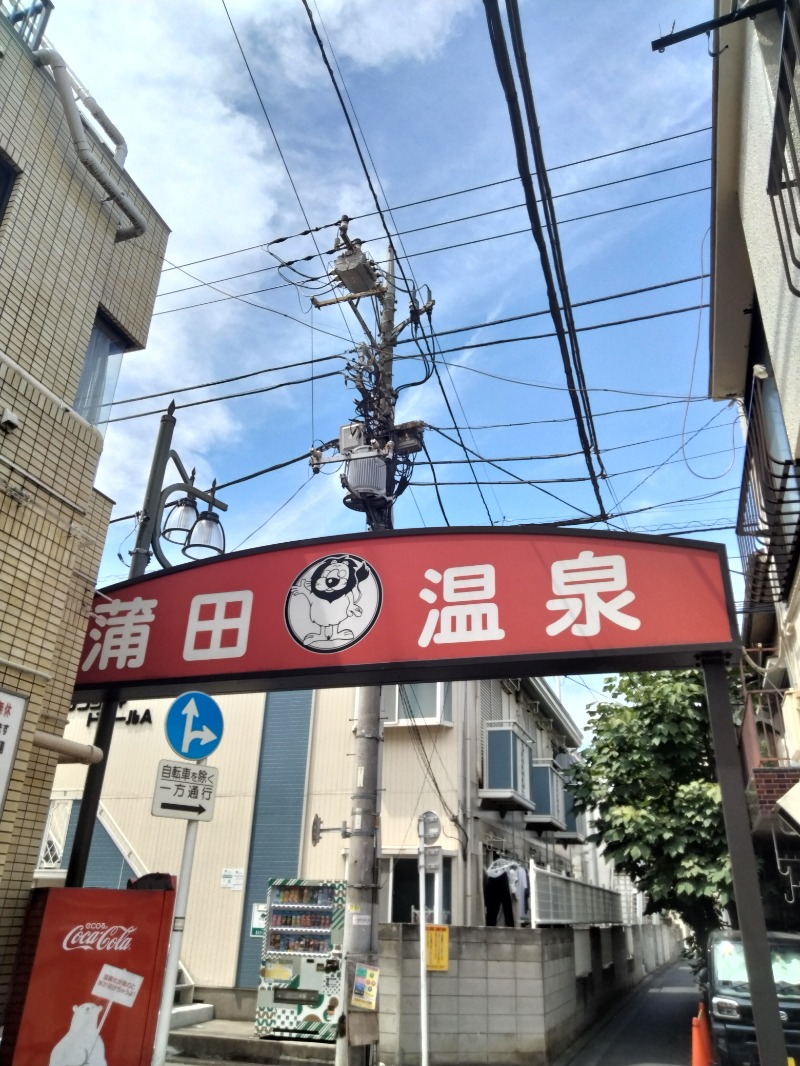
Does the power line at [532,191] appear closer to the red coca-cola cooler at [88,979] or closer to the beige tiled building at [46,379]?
the beige tiled building at [46,379]

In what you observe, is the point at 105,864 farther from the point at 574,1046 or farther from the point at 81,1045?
the point at 81,1045

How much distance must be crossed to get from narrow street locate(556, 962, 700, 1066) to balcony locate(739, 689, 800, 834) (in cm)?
394

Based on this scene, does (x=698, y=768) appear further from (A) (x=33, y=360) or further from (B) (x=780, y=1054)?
(A) (x=33, y=360)

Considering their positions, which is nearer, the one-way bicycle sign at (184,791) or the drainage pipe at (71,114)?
the one-way bicycle sign at (184,791)

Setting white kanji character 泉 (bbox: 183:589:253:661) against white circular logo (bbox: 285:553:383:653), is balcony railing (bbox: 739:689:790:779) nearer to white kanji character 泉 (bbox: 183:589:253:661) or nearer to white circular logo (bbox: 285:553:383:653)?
white circular logo (bbox: 285:553:383:653)

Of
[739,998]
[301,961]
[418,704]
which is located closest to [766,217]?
[739,998]

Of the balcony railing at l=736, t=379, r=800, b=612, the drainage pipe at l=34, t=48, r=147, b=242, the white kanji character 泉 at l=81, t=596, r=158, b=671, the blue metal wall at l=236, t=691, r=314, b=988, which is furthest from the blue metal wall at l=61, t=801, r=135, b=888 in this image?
the balcony railing at l=736, t=379, r=800, b=612

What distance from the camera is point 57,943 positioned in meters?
5.05

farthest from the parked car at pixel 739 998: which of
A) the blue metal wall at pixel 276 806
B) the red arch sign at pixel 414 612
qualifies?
the blue metal wall at pixel 276 806

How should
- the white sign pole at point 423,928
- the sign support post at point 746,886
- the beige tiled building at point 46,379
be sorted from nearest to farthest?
the sign support post at point 746,886 < the beige tiled building at point 46,379 < the white sign pole at point 423,928

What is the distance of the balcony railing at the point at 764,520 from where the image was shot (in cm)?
620

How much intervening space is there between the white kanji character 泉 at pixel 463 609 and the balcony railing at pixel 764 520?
90.3 inches

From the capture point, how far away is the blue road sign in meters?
5.32

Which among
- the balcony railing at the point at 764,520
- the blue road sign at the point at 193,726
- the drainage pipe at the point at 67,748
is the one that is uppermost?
the balcony railing at the point at 764,520
